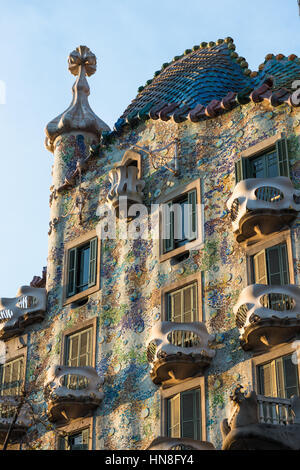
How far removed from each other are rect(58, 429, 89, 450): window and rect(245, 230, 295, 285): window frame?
5.57 meters

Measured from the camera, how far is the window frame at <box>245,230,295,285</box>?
925 inches

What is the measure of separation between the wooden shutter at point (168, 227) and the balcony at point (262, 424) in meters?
6.83

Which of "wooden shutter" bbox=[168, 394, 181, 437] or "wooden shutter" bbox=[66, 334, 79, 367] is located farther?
"wooden shutter" bbox=[66, 334, 79, 367]

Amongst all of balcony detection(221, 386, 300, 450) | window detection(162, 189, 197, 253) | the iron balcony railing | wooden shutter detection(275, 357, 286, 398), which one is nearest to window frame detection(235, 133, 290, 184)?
window detection(162, 189, 197, 253)

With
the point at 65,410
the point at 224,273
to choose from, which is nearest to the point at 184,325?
the point at 224,273

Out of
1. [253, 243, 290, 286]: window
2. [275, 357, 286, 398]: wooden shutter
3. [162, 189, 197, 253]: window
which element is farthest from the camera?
[162, 189, 197, 253]: window

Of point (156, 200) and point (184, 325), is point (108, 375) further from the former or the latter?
point (156, 200)

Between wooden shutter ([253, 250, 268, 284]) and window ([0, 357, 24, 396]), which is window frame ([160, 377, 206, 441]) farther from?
window ([0, 357, 24, 396])

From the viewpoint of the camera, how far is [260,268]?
79.2 feet

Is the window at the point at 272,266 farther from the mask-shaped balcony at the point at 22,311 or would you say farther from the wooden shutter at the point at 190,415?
the mask-shaped balcony at the point at 22,311

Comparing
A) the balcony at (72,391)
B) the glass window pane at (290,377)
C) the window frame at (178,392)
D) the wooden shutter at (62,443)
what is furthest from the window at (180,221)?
the wooden shutter at (62,443)

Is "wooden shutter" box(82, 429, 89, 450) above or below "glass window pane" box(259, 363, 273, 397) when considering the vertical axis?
below

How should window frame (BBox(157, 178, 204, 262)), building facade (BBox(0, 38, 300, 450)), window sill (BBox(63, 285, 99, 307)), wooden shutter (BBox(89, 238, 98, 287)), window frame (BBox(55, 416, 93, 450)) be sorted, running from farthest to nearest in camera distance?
wooden shutter (BBox(89, 238, 98, 287)) < window sill (BBox(63, 285, 99, 307)) < window frame (BBox(157, 178, 204, 262)) < window frame (BBox(55, 416, 93, 450)) < building facade (BBox(0, 38, 300, 450))
